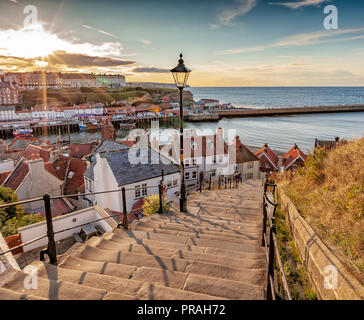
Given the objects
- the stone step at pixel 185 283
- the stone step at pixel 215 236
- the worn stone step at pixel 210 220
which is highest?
the stone step at pixel 185 283

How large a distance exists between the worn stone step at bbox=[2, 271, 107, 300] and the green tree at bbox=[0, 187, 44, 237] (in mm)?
10365

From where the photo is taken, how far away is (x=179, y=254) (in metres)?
4.02

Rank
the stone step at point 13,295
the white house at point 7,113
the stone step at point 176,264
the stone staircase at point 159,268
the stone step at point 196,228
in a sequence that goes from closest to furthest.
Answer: the stone step at point 13,295
the stone staircase at point 159,268
the stone step at point 176,264
the stone step at point 196,228
the white house at point 7,113

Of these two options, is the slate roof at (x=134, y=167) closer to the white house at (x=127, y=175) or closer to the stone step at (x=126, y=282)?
the white house at (x=127, y=175)

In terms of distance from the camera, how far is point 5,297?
8.02ft

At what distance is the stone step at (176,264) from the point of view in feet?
10.6

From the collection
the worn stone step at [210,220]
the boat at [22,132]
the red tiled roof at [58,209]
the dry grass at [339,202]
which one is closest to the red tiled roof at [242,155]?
the red tiled roof at [58,209]

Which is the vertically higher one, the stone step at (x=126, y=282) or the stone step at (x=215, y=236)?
the stone step at (x=126, y=282)

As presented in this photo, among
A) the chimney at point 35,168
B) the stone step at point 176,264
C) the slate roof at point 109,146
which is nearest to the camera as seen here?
the stone step at point 176,264

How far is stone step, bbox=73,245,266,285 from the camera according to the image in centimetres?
322

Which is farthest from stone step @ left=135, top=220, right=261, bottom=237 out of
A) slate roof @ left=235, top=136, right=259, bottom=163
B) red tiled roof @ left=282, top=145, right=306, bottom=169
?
red tiled roof @ left=282, top=145, right=306, bottom=169

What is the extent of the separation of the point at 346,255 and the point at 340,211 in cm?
109
